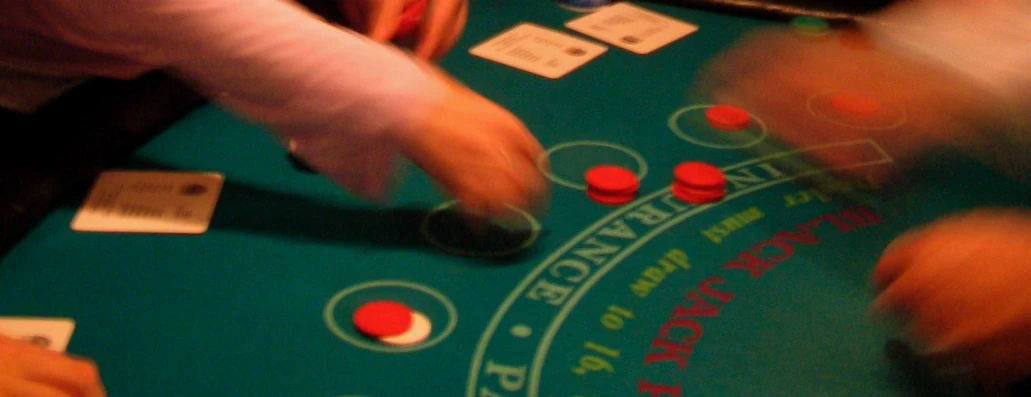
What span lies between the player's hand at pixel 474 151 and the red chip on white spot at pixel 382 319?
0.40 feet

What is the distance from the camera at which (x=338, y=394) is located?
0.70 meters

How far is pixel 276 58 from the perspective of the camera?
820 mm

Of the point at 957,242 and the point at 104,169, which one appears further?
the point at 104,169

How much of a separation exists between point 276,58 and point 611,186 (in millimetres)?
358

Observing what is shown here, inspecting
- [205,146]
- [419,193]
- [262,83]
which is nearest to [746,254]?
[419,193]

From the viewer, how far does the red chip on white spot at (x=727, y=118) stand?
1127 millimetres

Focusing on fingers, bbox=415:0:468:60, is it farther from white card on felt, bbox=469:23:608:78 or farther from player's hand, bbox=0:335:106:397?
player's hand, bbox=0:335:106:397

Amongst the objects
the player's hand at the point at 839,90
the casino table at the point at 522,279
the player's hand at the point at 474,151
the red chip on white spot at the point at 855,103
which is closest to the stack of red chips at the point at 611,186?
the casino table at the point at 522,279

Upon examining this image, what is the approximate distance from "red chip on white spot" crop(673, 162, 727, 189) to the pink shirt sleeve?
0.30m

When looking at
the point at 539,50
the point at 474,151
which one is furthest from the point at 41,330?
the point at 539,50

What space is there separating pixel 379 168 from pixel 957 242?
19.9 inches

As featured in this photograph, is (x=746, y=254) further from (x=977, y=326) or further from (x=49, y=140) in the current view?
(x=49, y=140)

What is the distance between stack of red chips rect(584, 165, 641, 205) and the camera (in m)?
0.96

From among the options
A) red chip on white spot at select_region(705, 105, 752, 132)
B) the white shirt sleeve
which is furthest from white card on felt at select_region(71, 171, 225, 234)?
the white shirt sleeve
